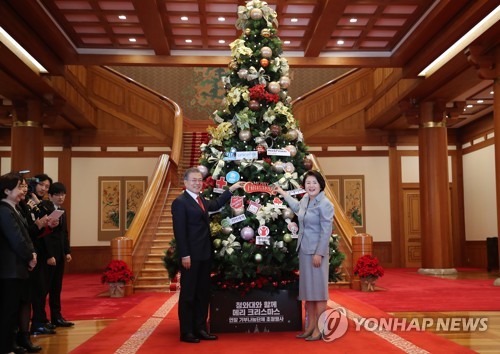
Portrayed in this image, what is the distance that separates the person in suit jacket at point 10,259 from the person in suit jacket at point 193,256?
4.09 ft

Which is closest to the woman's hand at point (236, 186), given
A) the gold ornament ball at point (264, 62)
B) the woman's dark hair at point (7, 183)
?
the gold ornament ball at point (264, 62)

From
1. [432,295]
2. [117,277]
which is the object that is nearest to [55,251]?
[117,277]

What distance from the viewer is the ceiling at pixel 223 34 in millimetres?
8984

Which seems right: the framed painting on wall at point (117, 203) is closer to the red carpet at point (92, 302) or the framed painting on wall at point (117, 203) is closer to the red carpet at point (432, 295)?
the red carpet at point (92, 302)

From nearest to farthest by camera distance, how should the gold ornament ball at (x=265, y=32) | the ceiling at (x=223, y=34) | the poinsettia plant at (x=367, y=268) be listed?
the gold ornament ball at (x=265, y=32) < the poinsettia plant at (x=367, y=268) < the ceiling at (x=223, y=34)

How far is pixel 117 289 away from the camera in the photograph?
335 inches

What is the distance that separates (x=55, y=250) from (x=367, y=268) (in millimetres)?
→ 4975

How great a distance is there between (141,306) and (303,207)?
10.8ft

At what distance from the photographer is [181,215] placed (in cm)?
488

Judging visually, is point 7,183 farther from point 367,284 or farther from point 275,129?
point 367,284

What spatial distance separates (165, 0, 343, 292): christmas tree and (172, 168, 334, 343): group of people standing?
0.26 metres

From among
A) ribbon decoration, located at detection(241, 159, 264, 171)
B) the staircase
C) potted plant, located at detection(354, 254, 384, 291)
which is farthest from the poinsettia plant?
ribbon decoration, located at detection(241, 159, 264, 171)

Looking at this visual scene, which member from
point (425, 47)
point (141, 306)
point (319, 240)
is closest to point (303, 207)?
point (319, 240)

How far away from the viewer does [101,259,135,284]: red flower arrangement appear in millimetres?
8375
